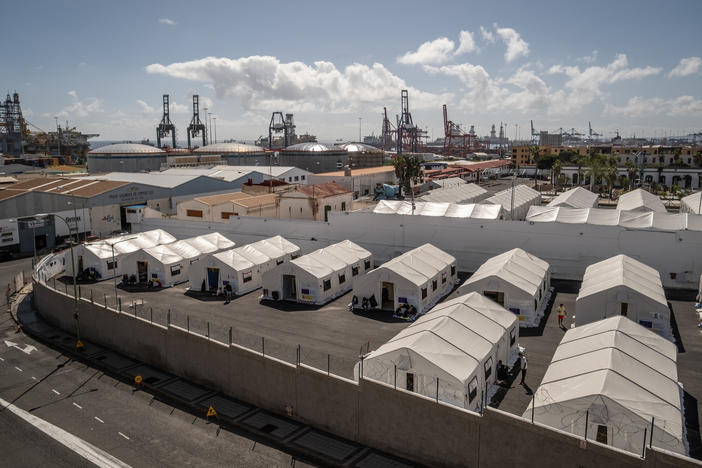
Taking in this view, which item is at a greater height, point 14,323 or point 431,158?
point 431,158

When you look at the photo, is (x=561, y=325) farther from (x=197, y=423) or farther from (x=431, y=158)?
(x=431, y=158)

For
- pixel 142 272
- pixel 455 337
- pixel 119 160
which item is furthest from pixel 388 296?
pixel 119 160

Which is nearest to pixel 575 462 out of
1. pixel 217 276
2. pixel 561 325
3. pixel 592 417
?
pixel 592 417

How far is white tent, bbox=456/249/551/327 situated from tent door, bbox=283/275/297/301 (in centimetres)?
988

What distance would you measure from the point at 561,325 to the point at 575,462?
12911 millimetres

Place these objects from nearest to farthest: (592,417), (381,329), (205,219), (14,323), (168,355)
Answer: (592,417) < (168,355) < (381,329) < (14,323) < (205,219)

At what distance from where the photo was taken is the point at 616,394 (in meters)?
14.2

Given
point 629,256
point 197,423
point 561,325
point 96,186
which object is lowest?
point 197,423

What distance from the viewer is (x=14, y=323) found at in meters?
30.5

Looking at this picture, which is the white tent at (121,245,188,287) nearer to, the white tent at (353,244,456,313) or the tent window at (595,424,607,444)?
the white tent at (353,244,456,313)

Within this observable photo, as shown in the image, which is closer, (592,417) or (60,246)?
(592,417)

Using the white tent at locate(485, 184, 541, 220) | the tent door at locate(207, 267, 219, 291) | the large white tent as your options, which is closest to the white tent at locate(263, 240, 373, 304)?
the tent door at locate(207, 267, 219, 291)

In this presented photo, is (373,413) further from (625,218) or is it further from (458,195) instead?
(458,195)

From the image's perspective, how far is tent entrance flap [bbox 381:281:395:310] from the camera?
27.8 m
